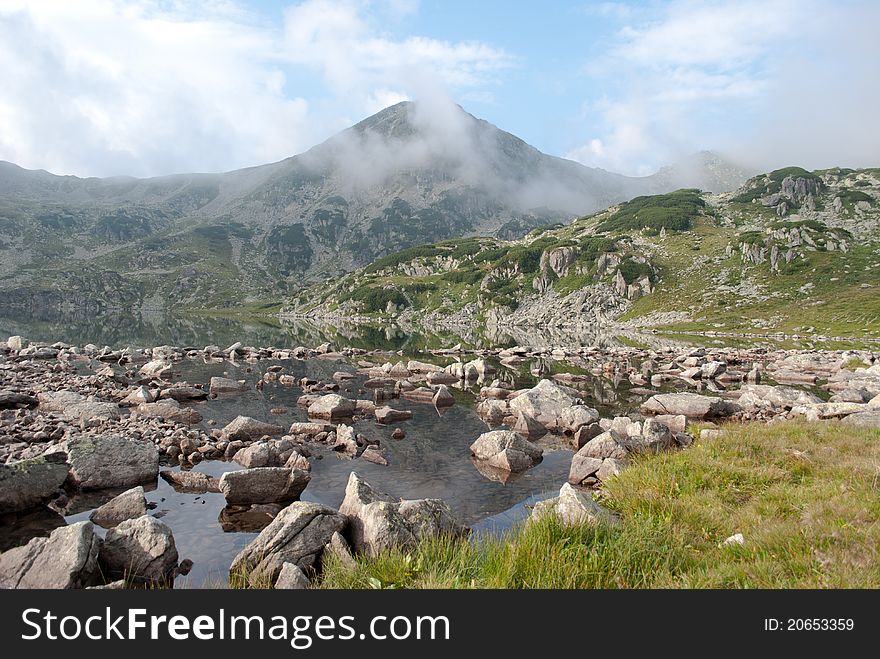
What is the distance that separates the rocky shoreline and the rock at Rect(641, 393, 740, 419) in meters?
0.09

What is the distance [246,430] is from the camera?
21.0 metres

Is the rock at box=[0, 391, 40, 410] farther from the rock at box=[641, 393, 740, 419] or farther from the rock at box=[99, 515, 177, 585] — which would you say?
the rock at box=[641, 393, 740, 419]

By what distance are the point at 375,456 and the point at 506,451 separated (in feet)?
17.4

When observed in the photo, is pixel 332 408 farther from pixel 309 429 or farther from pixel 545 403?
pixel 545 403

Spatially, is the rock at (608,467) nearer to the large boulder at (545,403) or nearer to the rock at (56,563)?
the large boulder at (545,403)

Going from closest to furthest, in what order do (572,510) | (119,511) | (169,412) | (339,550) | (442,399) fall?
(572,510)
(339,550)
(119,511)
(169,412)
(442,399)

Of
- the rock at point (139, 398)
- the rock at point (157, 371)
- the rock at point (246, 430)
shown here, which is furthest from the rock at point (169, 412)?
the rock at point (157, 371)

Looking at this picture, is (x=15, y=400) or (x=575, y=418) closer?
(x=575, y=418)

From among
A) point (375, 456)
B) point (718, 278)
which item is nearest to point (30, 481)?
point (375, 456)

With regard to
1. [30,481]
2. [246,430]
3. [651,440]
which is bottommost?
[246,430]

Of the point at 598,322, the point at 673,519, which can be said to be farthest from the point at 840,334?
the point at 673,519

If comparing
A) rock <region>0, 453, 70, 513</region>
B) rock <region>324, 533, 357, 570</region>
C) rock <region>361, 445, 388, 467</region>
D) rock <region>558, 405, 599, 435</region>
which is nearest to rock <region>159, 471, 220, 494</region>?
rock <region>0, 453, 70, 513</region>

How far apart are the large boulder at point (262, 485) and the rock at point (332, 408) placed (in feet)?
35.5

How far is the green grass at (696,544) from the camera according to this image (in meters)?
6.27
